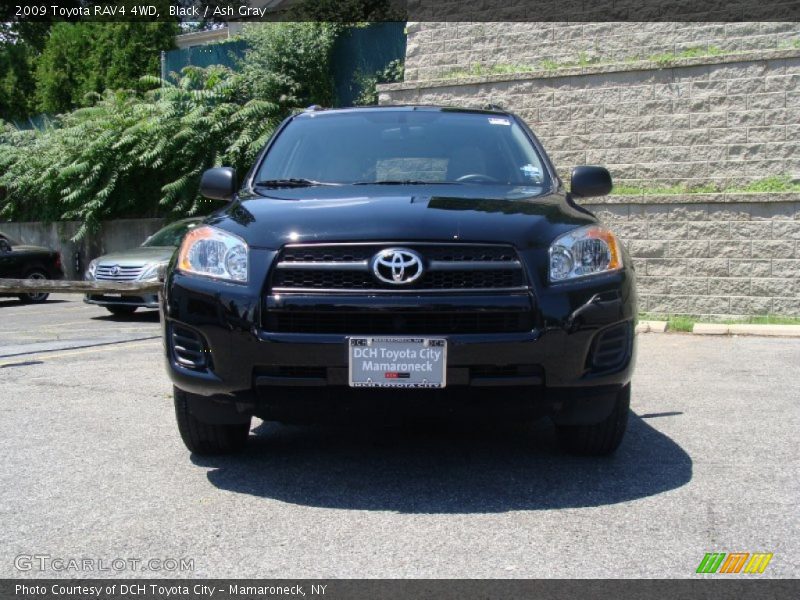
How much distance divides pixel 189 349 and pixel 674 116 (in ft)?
32.5

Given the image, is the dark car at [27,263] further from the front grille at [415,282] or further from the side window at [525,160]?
the front grille at [415,282]

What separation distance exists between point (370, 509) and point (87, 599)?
126 centimetres

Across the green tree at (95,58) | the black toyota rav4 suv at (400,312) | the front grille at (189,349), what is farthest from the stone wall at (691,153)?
the green tree at (95,58)

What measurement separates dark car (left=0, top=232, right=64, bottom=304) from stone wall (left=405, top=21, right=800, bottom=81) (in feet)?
25.4

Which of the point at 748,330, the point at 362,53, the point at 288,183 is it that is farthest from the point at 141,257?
the point at 288,183

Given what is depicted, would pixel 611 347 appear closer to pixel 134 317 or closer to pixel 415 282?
pixel 415 282

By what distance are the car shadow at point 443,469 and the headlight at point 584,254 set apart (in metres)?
0.78

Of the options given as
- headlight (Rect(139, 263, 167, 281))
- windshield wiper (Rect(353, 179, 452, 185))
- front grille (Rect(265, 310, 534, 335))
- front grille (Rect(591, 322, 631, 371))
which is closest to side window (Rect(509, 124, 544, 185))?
windshield wiper (Rect(353, 179, 452, 185))

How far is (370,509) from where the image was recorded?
3.97 m

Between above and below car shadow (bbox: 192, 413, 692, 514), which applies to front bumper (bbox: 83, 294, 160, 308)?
below

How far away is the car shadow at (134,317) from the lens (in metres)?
13.4

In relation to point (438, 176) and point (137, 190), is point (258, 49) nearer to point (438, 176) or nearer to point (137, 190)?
point (137, 190)

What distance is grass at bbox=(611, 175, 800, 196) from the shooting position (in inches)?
465

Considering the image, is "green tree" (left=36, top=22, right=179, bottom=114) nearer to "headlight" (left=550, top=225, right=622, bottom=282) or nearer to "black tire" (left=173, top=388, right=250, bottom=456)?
"black tire" (left=173, top=388, right=250, bottom=456)
